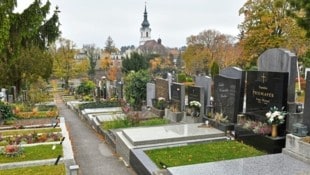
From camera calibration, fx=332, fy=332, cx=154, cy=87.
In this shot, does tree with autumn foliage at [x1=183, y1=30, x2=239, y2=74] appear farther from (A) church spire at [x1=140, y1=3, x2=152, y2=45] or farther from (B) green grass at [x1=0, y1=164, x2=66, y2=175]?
(A) church spire at [x1=140, y1=3, x2=152, y2=45]

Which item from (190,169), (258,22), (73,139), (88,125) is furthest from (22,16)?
(258,22)

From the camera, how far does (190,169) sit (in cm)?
747

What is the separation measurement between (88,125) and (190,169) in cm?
1154

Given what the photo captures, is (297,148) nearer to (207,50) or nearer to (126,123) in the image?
(126,123)

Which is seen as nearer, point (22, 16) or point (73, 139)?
point (73, 139)

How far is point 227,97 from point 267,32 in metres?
20.1

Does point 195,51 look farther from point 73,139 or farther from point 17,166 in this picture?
point 17,166

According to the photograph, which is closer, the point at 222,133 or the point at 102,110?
the point at 222,133

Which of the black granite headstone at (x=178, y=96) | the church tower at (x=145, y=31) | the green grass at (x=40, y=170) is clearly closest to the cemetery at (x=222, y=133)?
the green grass at (x=40, y=170)

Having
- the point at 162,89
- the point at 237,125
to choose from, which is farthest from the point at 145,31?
the point at 237,125

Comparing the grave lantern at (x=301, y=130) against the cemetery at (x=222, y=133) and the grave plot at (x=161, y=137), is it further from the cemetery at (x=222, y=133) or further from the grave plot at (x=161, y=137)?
the grave plot at (x=161, y=137)

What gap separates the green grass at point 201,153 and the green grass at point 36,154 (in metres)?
2.69

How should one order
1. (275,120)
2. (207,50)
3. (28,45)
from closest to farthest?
(275,120), (28,45), (207,50)

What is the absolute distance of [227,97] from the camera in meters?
12.6
